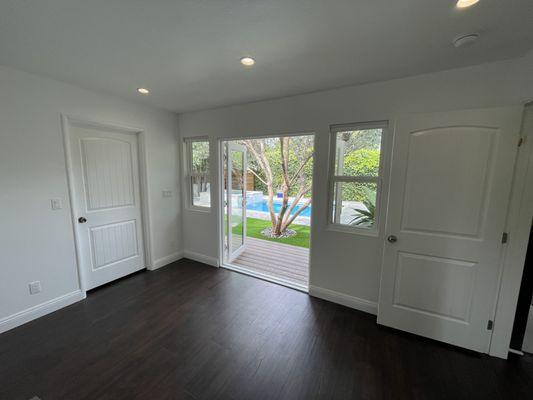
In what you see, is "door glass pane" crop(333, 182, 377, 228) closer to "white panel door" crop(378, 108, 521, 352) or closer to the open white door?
"white panel door" crop(378, 108, 521, 352)

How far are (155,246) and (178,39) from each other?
2856 mm

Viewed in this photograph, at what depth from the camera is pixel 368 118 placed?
7.27ft

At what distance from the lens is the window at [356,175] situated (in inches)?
90.7

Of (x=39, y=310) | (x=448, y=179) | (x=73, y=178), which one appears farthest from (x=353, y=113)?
(x=39, y=310)

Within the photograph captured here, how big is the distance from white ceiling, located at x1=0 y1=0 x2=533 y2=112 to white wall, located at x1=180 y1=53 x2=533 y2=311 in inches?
5.6

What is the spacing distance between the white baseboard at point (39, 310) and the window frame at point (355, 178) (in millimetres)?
3085

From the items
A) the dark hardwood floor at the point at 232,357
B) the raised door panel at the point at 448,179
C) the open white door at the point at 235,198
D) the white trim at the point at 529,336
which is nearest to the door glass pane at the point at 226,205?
the open white door at the point at 235,198

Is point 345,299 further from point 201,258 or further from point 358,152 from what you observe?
point 201,258

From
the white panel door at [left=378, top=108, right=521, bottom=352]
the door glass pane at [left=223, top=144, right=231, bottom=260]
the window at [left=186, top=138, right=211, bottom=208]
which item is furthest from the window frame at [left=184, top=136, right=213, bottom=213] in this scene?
the white panel door at [left=378, top=108, right=521, bottom=352]

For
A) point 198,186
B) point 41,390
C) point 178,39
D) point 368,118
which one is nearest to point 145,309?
point 41,390

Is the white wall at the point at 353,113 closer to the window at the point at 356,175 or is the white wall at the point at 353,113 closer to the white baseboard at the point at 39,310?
the window at the point at 356,175

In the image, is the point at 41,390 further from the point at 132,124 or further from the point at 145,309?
the point at 132,124

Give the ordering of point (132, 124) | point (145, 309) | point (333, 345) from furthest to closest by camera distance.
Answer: point (132, 124)
point (145, 309)
point (333, 345)

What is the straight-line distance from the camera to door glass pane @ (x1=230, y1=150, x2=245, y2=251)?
3619 millimetres
